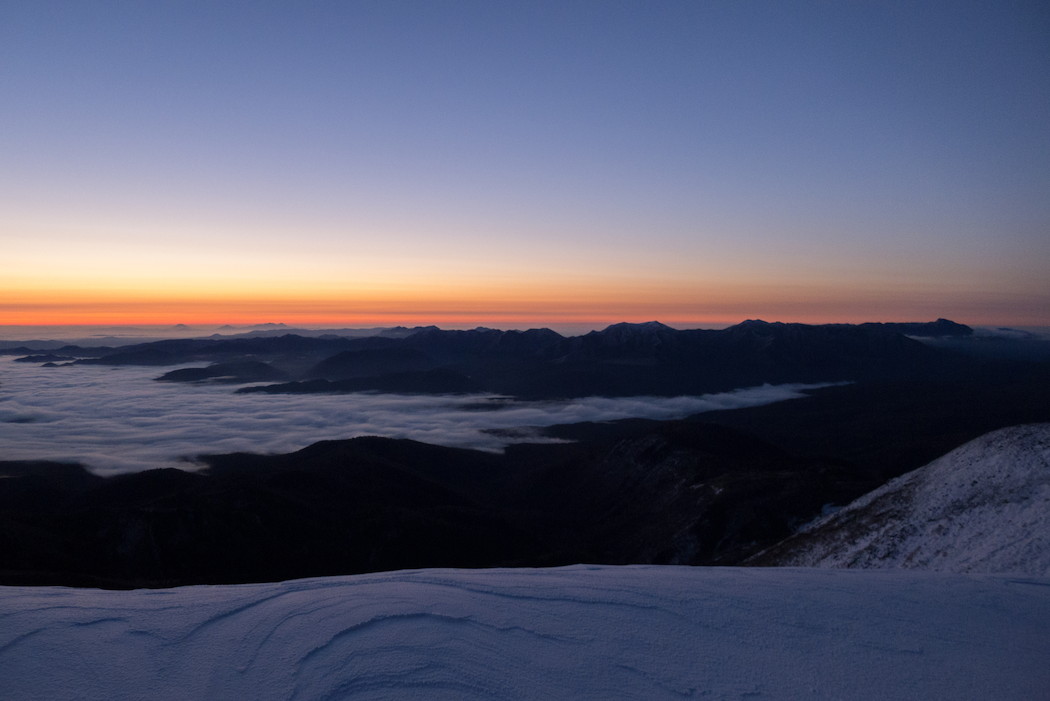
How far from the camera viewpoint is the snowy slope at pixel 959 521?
87.7 ft

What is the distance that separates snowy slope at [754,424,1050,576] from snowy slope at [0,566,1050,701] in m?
17.6

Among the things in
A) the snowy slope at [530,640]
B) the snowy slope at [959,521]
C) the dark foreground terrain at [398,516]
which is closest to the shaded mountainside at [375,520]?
the dark foreground terrain at [398,516]

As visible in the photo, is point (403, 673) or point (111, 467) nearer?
point (403, 673)

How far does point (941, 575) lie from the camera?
1395 cm

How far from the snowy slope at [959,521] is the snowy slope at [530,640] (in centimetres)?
1758

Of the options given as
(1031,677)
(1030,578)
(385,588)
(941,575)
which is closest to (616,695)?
(385,588)

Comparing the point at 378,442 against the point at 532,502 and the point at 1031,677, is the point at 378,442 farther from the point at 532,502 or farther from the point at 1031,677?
the point at 1031,677

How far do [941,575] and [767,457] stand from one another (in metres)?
115

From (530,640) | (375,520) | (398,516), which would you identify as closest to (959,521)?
(530,640)

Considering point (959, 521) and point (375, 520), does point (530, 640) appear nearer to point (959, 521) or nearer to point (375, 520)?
point (959, 521)

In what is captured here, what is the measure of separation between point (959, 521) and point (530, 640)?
33.1 metres

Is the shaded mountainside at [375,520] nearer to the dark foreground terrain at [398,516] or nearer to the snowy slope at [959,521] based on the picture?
the dark foreground terrain at [398,516]

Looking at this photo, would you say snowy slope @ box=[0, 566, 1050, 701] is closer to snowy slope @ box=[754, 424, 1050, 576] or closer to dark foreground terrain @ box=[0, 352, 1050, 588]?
snowy slope @ box=[754, 424, 1050, 576]

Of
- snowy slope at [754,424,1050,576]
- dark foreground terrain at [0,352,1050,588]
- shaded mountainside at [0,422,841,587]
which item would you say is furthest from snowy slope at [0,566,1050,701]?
shaded mountainside at [0,422,841,587]
